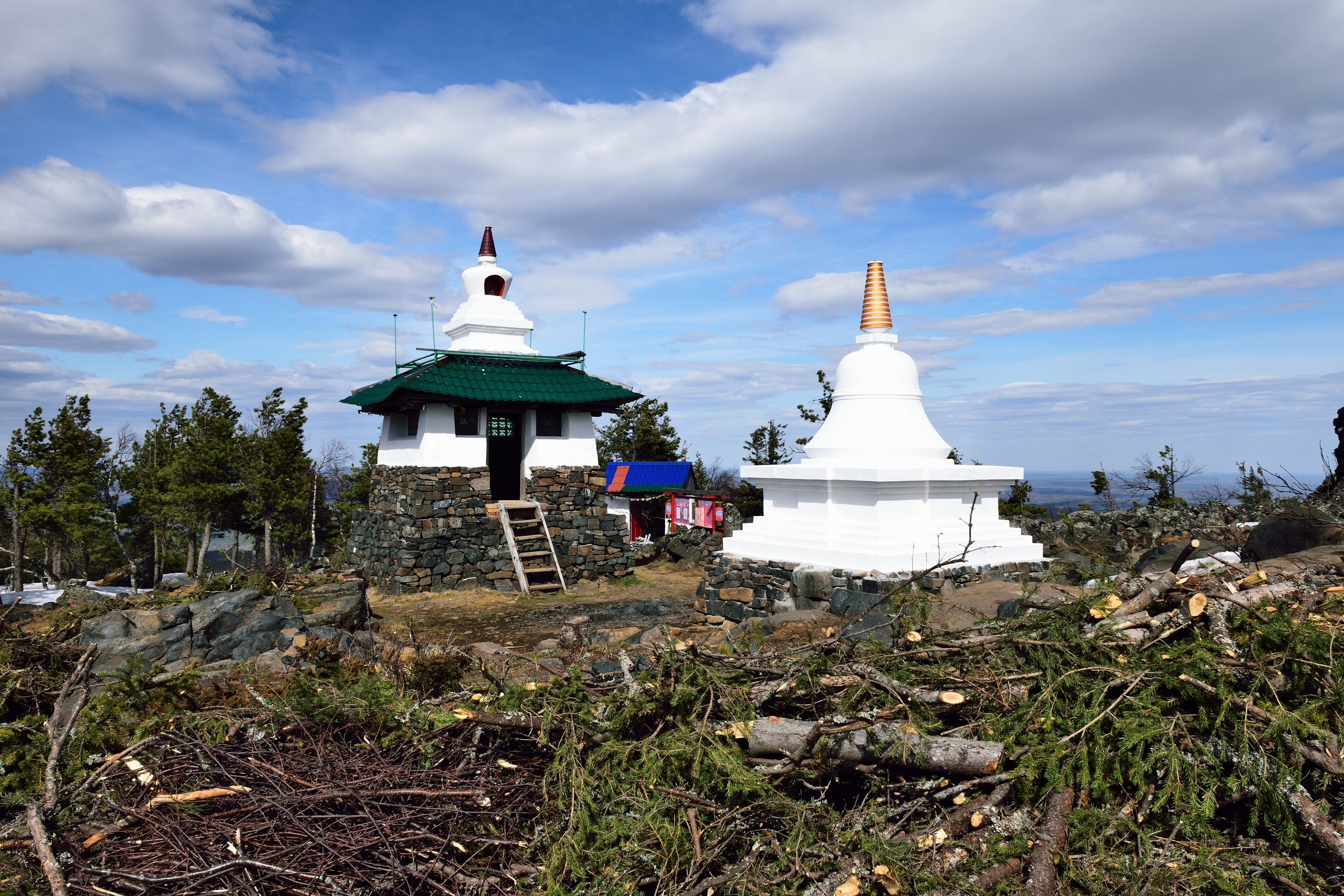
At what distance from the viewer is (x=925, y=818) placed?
11.5 ft

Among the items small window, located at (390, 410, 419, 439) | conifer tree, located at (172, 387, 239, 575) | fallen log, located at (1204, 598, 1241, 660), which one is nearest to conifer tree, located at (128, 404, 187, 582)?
conifer tree, located at (172, 387, 239, 575)

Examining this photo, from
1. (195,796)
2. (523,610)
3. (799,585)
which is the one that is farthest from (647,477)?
(195,796)

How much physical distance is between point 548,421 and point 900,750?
15104mm

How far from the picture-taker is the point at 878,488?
926 centimetres

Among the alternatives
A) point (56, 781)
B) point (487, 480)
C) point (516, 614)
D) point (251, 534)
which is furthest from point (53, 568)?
point (56, 781)

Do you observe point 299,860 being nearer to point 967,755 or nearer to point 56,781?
point 56,781

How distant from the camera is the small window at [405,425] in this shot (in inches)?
667

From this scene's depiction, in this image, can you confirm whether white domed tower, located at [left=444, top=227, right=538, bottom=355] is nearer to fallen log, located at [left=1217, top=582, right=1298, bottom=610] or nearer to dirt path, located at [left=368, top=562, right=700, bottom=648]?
dirt path, located at [left=368, top=562, right=700, bottom=648]

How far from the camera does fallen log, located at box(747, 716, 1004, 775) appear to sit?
350 cm

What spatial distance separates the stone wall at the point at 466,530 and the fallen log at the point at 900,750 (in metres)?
13.9

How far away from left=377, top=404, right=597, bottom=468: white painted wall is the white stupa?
8.01 meters

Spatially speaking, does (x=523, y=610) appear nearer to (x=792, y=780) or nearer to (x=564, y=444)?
(x=564, y=444)

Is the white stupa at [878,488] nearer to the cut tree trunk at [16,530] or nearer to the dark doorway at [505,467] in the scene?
the dark doorway at [505,467]

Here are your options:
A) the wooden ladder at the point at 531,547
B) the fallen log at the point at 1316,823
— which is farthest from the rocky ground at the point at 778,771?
the wooden ladder at the point at 531,547
